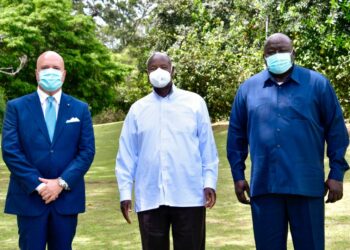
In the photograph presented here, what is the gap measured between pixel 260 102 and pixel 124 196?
3.83ft

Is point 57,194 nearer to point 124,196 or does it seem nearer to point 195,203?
point 124,196

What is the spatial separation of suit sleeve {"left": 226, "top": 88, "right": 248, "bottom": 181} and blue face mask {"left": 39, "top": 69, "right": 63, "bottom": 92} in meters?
1.29

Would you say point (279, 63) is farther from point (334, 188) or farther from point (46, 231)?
point (46, 231)

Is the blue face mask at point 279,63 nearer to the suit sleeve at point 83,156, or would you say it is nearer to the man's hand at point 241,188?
the man's hand at point 241,188

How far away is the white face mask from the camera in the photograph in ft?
15.1

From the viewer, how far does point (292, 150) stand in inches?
171

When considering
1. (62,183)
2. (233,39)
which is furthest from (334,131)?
(233,39)

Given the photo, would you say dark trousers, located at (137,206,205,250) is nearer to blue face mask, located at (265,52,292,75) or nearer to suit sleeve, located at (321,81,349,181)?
suit sleeve, located at (321,81,349,181)

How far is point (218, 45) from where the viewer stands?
25688 mm

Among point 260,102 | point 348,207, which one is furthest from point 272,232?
point 348,207

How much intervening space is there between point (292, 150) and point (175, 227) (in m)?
0.98

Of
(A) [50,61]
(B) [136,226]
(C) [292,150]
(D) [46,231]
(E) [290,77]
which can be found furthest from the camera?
(B) [136,226]

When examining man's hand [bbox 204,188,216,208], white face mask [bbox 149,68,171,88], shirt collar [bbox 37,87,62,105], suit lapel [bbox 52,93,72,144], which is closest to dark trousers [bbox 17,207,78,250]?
suit lapel [bbox 52,93,72,144]

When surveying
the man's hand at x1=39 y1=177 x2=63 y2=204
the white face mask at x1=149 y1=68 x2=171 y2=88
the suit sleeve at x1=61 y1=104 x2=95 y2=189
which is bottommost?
the man's hand at x1=39 y1=177 x2=63 y2=204
